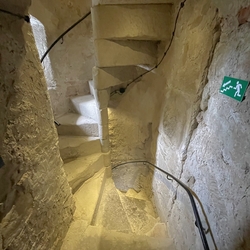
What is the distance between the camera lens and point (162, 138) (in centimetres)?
213

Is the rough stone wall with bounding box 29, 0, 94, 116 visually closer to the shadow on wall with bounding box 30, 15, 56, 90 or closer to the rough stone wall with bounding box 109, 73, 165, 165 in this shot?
the shadow on wall with bounding box 30, 15, 56, 90

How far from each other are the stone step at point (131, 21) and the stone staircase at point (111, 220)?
5.52 ft

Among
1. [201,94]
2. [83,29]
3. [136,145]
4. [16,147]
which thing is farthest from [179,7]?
[136,145]

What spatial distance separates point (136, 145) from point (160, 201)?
0.95m

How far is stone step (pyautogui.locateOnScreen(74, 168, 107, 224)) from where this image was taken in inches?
69.2

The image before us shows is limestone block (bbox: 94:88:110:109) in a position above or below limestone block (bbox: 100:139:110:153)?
above

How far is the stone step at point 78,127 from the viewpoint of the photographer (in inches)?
96.4

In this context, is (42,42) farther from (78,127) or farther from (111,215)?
(111,215)

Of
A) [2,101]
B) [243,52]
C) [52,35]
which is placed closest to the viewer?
[2,101]

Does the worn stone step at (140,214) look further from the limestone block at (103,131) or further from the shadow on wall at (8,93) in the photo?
the shadow on wall at (8,93)

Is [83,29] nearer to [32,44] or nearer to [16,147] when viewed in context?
[32,44]

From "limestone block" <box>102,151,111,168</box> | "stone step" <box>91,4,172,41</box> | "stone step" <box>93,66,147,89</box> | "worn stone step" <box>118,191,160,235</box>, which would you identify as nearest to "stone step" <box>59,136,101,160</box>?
"limestone block" <box>102,151,111,168</box>

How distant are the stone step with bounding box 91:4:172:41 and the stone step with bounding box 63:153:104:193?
5.08 ft

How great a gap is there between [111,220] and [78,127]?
1295 mm
